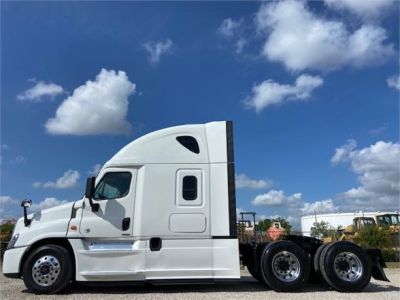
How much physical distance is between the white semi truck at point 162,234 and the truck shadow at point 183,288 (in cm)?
35

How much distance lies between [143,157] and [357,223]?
2741 cm

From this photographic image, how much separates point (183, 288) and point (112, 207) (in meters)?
2.52

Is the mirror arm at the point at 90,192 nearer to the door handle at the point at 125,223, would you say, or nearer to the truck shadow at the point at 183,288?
the door handle at the point at 125,223

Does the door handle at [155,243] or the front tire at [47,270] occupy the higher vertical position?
the door handle at [155,243]

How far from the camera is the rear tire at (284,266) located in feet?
35.4

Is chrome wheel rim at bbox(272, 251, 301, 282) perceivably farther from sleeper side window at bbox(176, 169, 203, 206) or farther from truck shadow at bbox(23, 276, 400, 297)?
sleeper side window at bbox(176, 169, 203, 206)

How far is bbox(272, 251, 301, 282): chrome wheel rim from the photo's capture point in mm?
10906

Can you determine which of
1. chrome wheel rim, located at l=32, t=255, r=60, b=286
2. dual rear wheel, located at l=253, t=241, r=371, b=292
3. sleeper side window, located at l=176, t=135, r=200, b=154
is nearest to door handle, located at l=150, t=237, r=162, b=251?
chrome wheel rim, located at l=32, t=255, r=60, b=286

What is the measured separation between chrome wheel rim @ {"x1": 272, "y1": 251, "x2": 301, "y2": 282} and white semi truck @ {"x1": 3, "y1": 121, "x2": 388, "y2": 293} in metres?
0.02

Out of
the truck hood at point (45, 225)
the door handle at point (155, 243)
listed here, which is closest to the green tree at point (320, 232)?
the door handle at point (155, 243)

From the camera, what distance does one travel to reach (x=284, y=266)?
1102 centimetres

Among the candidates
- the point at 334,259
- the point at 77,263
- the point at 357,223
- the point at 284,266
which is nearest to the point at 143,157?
the point at 77,263

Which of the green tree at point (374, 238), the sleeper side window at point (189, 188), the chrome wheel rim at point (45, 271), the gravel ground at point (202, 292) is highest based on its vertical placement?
the green tree at point (374, 238)

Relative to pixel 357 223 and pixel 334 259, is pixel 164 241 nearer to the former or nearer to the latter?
pixel 334 259
